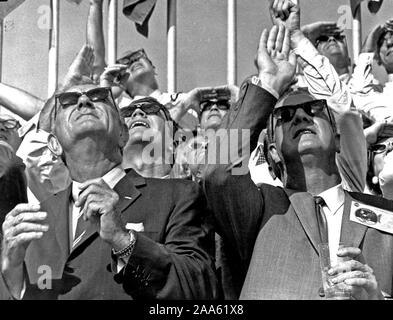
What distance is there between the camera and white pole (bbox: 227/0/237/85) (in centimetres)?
858

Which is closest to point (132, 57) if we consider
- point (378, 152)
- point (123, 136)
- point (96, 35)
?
point (96, 35)

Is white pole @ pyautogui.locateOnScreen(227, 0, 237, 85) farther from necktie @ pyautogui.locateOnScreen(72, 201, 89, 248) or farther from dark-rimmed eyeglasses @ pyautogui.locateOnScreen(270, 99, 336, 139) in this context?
necktie @ pyautogui.locateOnScreen(72, 201, 89, 248)

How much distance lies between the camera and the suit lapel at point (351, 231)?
5.84 metres

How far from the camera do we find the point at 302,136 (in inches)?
245

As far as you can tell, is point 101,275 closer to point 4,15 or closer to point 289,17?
point 289,17

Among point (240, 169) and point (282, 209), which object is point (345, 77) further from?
point (240, 169)

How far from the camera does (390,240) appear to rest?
5.90 m

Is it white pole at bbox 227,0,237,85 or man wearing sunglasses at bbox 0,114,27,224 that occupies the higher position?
white pole at bbox 227,0,237,85

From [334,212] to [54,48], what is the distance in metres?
3.19

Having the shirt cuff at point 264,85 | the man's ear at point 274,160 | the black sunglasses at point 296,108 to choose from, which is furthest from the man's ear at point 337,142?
the shirt cuff at point 264,85

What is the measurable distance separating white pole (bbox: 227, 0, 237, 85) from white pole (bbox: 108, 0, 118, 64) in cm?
74

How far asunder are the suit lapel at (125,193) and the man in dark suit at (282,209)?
13.6 inches

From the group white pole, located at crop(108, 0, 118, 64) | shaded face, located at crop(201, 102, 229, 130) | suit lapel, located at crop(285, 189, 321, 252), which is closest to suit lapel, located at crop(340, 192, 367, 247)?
suit lapel, located at crop(285, 189, 321, 252)

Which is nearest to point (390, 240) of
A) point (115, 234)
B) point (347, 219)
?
point (347, 219)
